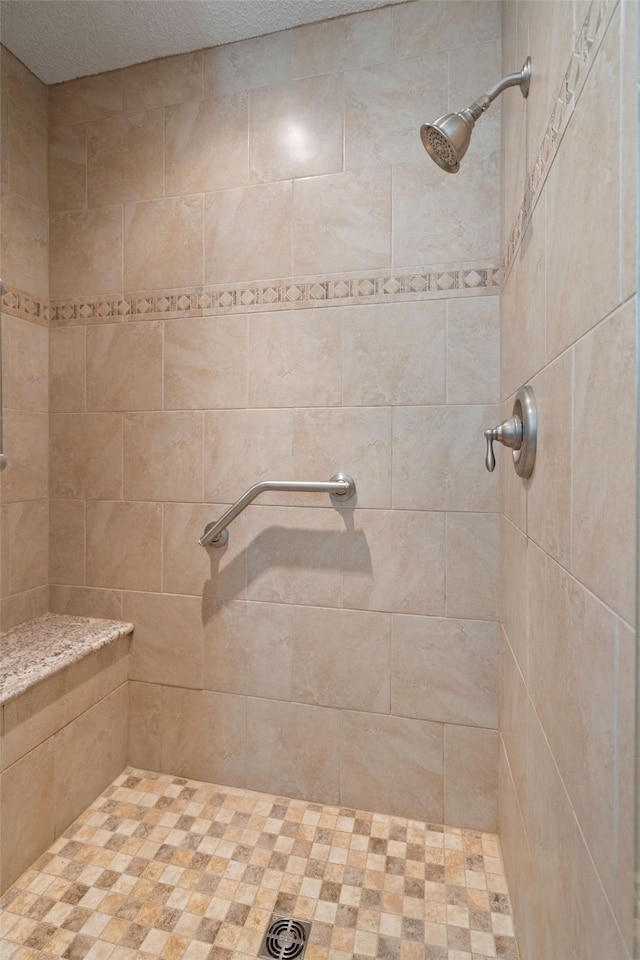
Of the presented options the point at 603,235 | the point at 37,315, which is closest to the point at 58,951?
the point at 603,235

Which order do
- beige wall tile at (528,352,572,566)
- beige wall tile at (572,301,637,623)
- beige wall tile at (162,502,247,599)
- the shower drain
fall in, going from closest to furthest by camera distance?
1. beige wall tile at (572,301,637,623)
2. beige wall tile at (528,352,572,566)
3. the shower drain
4. beige wall tile at (162,502,247,599)

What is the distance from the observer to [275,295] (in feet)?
4.86

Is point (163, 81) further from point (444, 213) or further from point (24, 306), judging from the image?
point (444, 213)

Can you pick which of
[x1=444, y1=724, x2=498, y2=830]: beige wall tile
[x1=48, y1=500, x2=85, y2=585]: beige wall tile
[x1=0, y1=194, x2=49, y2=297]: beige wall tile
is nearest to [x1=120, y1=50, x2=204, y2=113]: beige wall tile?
[x1=0, y1=194, x2=49, y2=297]: beige wall tile

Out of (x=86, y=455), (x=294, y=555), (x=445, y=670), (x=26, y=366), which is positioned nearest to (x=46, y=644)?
(x=86, y=455)

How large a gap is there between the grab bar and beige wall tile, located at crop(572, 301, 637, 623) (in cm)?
79

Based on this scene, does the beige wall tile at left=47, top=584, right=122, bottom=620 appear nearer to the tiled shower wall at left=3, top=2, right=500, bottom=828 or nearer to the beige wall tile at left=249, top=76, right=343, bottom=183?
the tiled shower wall at left=3, top=2, right=500, bottom=828

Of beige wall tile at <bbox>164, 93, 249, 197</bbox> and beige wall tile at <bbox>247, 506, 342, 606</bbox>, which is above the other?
beige wall tile at <bbox>164, 93, 249, 197</bbox>

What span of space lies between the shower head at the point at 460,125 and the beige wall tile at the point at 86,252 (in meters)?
1.09

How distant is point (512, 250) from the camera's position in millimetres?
1130

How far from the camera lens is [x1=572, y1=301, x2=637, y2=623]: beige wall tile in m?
0.46

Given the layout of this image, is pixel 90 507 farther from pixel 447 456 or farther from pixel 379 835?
pixel 379 835

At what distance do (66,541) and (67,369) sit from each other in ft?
1.90

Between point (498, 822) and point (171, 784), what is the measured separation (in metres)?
0.96
